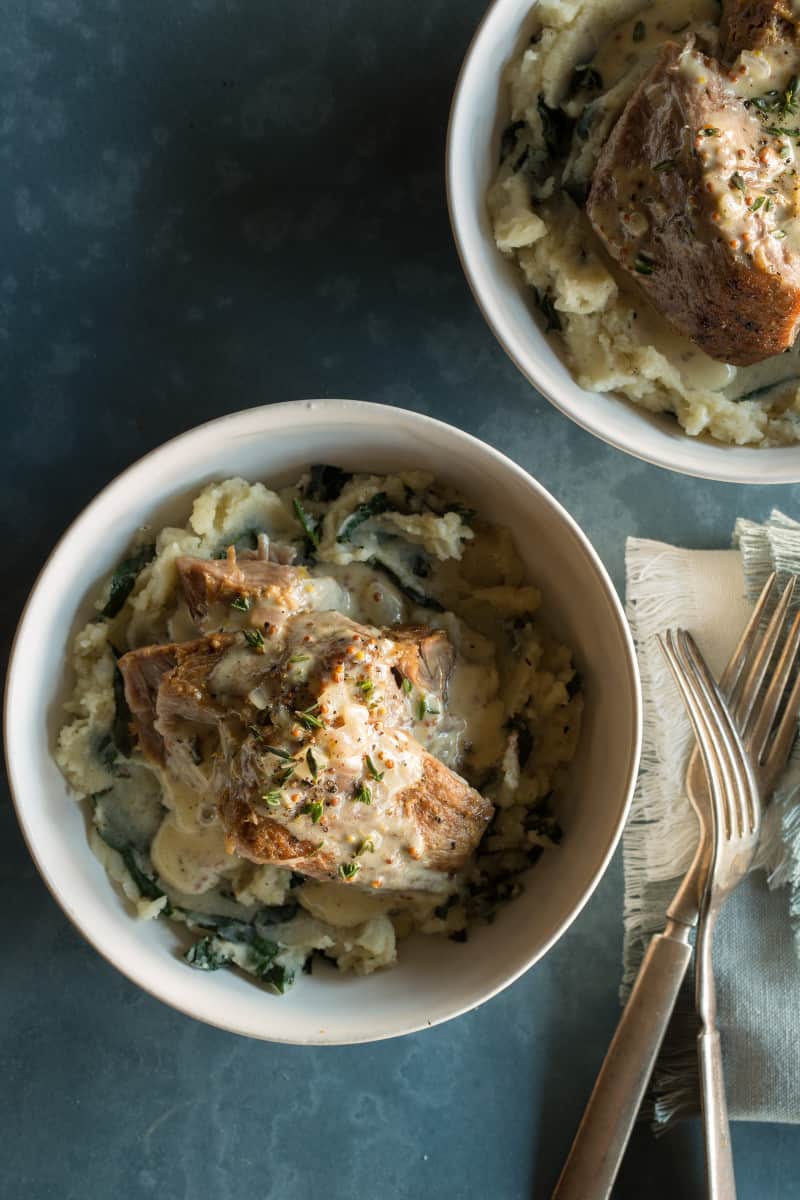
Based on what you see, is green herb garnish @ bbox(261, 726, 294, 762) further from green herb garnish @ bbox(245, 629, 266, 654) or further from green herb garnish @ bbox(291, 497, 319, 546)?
green herb garnish @ bbox(291, 497, 319, 546)

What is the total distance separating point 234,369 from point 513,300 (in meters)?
0.84

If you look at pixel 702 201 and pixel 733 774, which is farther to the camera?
pixel 733 774

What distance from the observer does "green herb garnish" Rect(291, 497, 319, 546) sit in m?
2.68

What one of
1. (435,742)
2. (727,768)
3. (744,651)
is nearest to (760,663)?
(744,651)

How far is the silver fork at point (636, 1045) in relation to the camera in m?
2.94

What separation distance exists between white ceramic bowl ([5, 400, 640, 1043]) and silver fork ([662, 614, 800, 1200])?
18.2 inches

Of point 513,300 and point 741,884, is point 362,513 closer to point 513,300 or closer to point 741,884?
point 513,300

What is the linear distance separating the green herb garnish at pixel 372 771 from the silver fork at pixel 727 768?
1.03 metres

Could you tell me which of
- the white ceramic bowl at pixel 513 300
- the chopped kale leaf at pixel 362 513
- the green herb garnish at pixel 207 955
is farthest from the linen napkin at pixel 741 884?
the green herb garnish at pixel 207 955

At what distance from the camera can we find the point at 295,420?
97.9 inches

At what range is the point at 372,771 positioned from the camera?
2.34 m

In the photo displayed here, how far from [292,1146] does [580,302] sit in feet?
8.12

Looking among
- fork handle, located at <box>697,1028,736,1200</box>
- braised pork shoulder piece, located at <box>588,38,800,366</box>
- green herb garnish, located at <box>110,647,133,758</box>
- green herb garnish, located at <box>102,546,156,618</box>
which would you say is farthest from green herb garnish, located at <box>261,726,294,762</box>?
fork handle, located at <box>697,1028,736,1200</box>

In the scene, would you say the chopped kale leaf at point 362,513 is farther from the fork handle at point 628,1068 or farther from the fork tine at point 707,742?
the fork handle at point 628,1068
